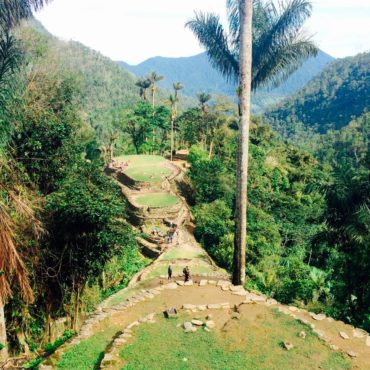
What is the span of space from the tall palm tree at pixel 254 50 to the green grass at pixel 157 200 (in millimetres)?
14010

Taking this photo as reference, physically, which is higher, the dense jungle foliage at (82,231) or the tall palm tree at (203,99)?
the tall palm tree at (203,99)

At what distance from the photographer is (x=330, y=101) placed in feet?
341

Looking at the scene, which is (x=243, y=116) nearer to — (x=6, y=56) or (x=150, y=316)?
(x=150, y=316)

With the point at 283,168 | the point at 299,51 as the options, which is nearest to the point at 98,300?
Answer: the point at 299,51

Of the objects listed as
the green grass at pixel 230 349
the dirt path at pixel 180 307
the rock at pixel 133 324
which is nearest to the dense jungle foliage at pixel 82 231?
the dirt path at pixel 180 307

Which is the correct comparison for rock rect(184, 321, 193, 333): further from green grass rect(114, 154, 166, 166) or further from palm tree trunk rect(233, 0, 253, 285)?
green grass rect(114, 154, 166, 166)

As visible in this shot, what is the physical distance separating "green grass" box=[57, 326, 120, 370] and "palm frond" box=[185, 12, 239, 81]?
774cm

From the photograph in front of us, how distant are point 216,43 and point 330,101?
10163 cm

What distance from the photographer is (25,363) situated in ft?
29.7

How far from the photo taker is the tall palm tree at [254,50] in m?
10.4

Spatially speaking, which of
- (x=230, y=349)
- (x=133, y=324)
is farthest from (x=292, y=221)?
(x=230, y=349)

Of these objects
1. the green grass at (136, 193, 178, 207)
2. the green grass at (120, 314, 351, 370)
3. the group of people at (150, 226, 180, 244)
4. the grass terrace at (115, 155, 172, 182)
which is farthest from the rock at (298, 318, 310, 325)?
the grass terrace at (115, 155, 172, 182)

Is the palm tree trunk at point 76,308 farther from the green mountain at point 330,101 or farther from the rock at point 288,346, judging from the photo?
the green mountain at point 330,101

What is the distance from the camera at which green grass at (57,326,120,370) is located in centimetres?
767
